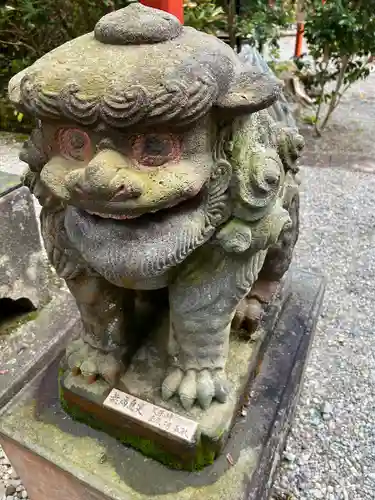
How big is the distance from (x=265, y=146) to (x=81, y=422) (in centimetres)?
63

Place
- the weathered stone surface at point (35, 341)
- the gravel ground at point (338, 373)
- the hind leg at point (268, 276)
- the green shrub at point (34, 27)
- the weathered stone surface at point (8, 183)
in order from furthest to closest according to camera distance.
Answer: the green shrub at point (34, 27)
the weathered stone surface at point (8, 183)
the weathered stone surface at point (35, 341)
the gravel ground at point (338, 373)
the hind leg at point (268, 276)

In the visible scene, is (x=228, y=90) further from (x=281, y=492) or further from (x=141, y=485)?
(x=281, y=492)

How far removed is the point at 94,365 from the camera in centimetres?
95

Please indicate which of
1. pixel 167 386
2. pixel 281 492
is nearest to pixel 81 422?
pixel 167 386

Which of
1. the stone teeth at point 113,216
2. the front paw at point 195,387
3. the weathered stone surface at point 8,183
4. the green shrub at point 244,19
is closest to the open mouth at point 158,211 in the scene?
the stone teeth at point 113,216

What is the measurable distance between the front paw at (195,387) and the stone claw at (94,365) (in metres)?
0.10

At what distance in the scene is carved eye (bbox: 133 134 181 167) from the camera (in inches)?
25.4

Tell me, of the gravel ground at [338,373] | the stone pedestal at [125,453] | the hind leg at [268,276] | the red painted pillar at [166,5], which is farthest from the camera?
the red painted pillar at [166,5]

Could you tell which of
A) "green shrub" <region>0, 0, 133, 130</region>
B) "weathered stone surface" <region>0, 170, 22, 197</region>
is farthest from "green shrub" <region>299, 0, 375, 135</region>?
"weathered stone surface" <region>0, 170, 22, 197</region>

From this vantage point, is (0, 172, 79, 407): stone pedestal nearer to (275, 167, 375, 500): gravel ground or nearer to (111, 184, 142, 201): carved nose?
(275, 167, 375, 500): gravel ground

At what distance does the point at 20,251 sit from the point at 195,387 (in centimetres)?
88

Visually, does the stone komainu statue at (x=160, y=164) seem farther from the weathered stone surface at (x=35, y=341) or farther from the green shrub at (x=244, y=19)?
the green shrub at (x=244, y=19)

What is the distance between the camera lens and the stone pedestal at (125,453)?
87 centimetres

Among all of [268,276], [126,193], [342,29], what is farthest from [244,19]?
[126,193]
